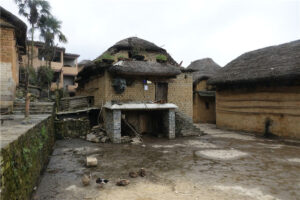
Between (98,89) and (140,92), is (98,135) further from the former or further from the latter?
(140,92)

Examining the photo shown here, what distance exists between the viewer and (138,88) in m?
12.5

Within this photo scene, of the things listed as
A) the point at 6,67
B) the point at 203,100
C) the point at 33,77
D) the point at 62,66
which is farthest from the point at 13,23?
the point at 203,100

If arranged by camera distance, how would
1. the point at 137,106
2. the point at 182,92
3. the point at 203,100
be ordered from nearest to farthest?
the point at 137,106 < the point at 182,92 < the point at 203,100

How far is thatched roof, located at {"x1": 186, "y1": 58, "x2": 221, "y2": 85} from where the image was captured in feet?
63.8

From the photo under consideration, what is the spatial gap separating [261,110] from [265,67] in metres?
2.81

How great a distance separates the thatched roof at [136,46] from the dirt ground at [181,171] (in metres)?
6.76

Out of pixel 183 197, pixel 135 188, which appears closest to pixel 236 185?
pixel 183 197

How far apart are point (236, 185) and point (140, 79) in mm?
8762

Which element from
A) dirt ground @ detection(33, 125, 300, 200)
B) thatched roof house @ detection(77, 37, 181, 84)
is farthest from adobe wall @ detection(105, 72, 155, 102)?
dirt ground @ detection(33, 125, 300, 200)

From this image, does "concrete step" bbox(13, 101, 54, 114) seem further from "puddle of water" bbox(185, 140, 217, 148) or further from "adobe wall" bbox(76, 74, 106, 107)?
"puddle of water" bbox(185, 140, 217, 148)

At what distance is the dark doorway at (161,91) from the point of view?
1302cm

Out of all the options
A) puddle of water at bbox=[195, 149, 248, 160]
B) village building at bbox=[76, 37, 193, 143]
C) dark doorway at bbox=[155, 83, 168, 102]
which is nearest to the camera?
puddle of water at bbox=[195, 149, 248, 160]

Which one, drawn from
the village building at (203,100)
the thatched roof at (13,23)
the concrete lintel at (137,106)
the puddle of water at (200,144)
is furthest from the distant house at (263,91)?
the thatched roof at (13,23)

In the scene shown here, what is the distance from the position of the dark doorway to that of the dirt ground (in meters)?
3.90
